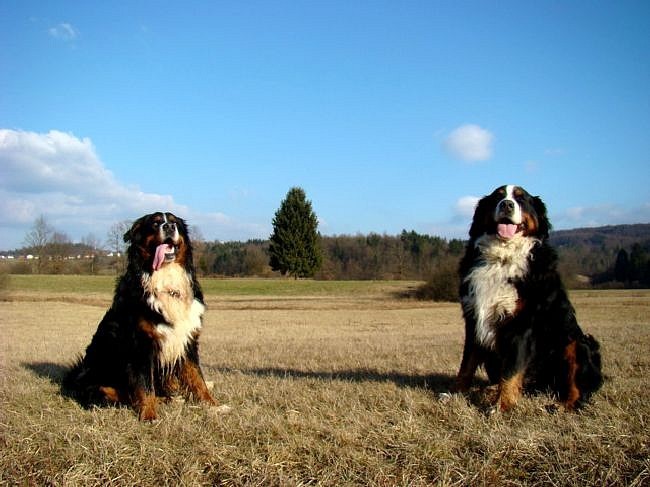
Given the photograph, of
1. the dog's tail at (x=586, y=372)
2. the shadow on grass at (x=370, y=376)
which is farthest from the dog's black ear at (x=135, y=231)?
the dog's tail at (x=586, y=372)

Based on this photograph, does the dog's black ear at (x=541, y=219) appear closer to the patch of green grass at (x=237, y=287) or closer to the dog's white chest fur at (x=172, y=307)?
the dog's white chest fur at (x=172, y=307)

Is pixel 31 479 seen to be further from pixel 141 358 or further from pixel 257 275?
pixel 257 275

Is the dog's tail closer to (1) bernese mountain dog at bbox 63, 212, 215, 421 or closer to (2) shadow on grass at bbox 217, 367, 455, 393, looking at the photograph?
(2) shadow on grass at bbox 217, 367, 455, 393

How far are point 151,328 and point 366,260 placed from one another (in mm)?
77928

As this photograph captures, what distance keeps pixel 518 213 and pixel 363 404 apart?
224cm

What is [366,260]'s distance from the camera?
82.4 meters

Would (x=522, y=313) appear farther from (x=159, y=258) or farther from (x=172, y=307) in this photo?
(x=159, y=258)

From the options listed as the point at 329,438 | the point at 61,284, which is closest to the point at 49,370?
the point at 329,438

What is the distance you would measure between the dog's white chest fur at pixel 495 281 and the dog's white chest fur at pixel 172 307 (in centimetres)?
270

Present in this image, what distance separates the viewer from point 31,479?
11.7 feet

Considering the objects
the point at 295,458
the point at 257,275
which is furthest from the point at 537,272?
the point at 257,275

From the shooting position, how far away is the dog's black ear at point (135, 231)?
17.0ft

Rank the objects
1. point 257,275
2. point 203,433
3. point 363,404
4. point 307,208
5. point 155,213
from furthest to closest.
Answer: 1. point 257,275
2. point 307,208
3. point 155,213
4. point 363,404
5. point 203,433

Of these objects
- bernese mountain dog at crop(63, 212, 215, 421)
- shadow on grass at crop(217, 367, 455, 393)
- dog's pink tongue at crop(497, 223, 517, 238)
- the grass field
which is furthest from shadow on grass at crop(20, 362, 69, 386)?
dog's pink tongue at crop(497, 223, 517, 238)
